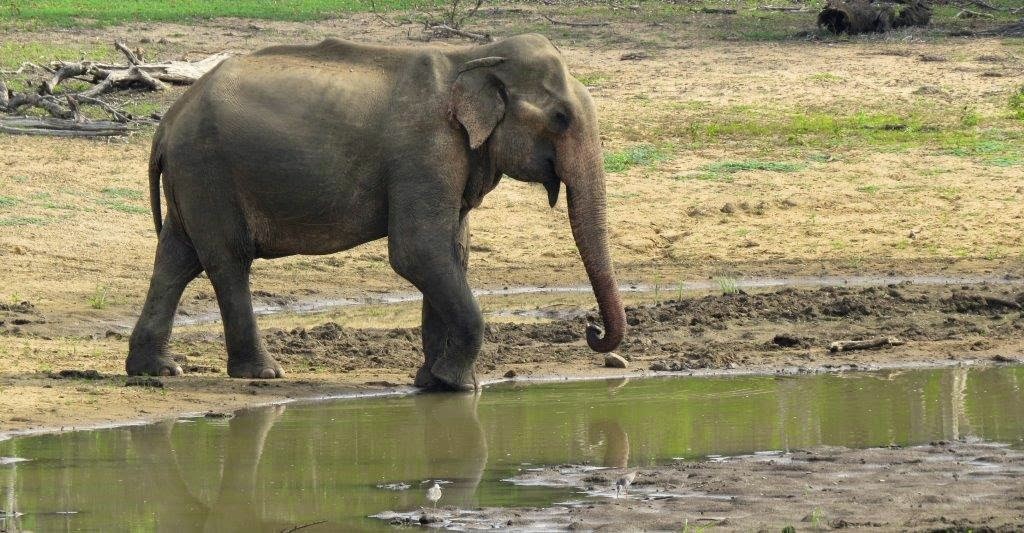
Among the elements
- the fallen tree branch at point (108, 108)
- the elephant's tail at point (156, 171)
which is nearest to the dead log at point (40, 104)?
the fallen tree branch at point (108, 108)

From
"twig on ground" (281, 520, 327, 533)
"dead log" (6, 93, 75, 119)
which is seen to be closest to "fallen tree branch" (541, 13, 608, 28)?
"dead log" (6, 93, 75, 119)

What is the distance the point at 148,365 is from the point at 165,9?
16.9 metres

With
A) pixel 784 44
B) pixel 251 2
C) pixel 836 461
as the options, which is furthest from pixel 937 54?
pixel 836 461

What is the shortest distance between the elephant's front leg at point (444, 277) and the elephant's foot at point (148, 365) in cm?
158

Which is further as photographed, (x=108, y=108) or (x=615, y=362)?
(x=108, y=108)

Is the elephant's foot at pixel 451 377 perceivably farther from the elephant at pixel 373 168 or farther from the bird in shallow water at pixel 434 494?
the bird in shallow water at pixel 434 494

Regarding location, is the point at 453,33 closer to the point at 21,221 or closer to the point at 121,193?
the point at 121,193

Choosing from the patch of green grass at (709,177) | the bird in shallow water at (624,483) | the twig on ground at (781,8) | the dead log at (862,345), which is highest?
the bird in shallow water at (624,483)

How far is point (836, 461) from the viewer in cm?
773

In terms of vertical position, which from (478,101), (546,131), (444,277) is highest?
(478,101)

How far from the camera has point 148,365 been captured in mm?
10484

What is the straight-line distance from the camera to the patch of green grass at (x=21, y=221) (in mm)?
14703

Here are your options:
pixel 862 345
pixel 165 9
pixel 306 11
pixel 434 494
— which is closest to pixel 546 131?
pixel 862 345

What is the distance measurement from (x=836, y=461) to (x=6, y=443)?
379 centimetres
